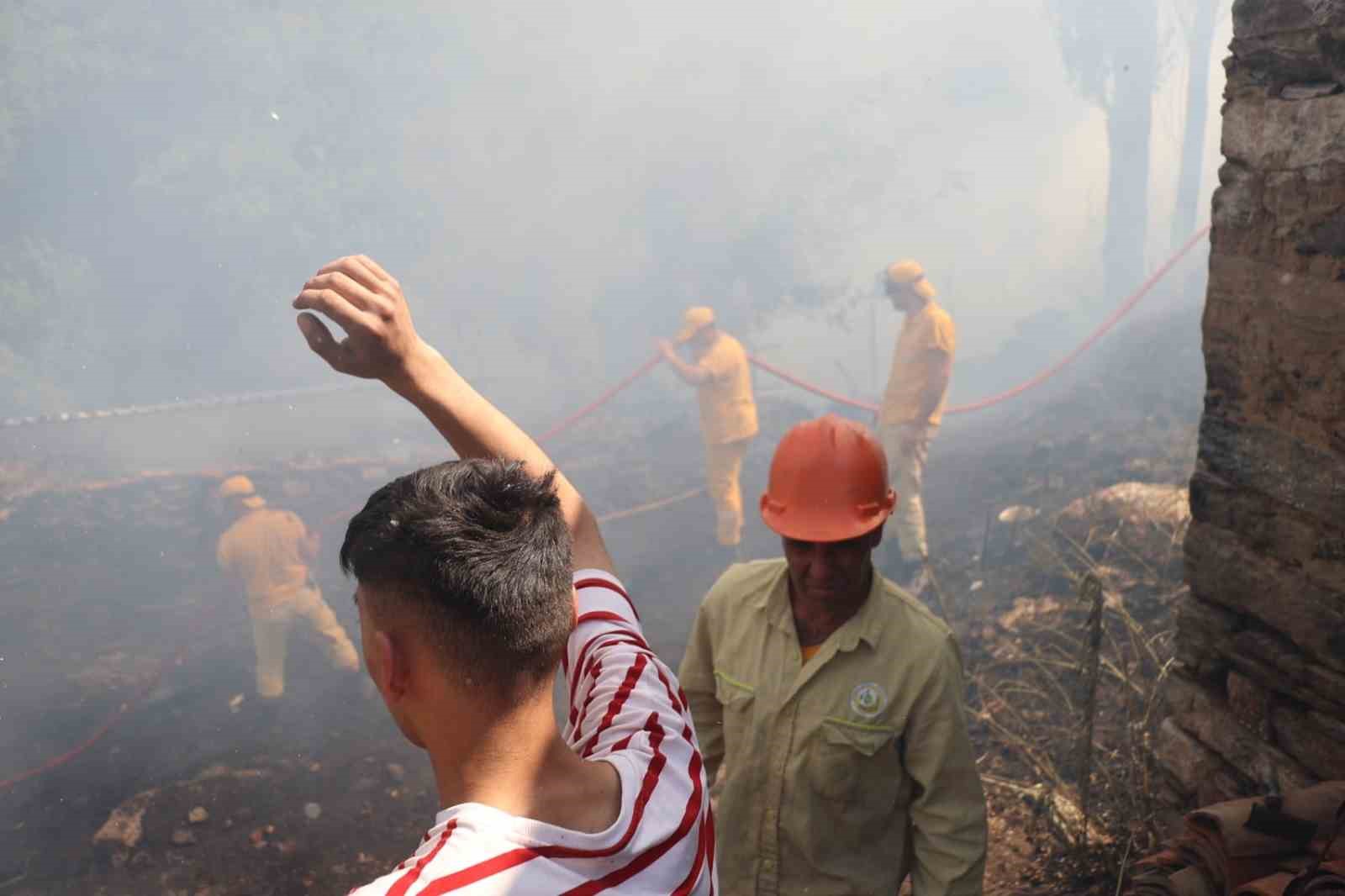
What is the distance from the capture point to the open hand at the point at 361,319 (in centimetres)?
121

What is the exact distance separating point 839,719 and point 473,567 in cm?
123

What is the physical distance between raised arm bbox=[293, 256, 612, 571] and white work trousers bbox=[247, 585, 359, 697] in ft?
16.6

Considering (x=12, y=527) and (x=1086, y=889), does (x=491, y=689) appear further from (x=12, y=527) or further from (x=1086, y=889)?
(x=12, y=527)

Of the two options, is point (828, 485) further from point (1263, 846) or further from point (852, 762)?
point (1263, 846)

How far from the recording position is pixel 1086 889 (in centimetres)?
274

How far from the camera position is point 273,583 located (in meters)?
5.94

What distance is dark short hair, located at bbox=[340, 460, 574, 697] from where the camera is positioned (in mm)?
958

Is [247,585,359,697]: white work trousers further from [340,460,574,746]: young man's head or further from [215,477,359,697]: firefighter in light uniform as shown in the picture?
[340,460,574,746]: young man's head

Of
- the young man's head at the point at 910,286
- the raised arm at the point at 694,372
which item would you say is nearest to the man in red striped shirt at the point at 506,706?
the young man's head at the point at 910,286

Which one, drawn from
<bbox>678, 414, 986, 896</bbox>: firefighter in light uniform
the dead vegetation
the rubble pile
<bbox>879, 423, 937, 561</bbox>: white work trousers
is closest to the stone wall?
the rubble pile

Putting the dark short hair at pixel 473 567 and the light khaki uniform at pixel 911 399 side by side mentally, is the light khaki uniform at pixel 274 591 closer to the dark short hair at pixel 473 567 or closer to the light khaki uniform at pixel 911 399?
the light khaki uniform at pixel 911 399

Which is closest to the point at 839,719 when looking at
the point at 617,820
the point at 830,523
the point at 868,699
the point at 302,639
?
the point at 868,699

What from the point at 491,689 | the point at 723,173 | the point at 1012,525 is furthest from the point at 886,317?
the point at 491,689

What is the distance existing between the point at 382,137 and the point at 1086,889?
43.6 ft
